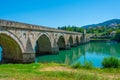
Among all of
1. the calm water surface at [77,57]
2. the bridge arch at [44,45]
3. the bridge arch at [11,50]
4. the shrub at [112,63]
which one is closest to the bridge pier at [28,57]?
the bridge arch at [11,50]

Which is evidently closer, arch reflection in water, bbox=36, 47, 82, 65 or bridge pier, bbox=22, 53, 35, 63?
bridge pier, bbox=22, 53, 35, 63

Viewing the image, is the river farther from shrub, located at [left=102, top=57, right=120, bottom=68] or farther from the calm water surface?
shrub, located at [left=102, top=57, right=120, bottom=68]

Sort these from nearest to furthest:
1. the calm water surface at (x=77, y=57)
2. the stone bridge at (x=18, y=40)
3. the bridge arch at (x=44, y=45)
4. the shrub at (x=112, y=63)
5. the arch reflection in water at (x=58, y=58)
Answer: the shrub at (x=112, y=63) < the stone bridge at (x=18, y=40) < the arch reflection in water at (x=58, y=58) < the calm water surface at (x=77, y=57) < the bridge arch at (x=44, y=45)

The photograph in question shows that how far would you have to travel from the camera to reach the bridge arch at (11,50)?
24.8 meters

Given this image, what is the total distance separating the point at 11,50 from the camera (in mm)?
26344

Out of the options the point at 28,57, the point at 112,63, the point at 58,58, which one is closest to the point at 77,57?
the point at 58,58

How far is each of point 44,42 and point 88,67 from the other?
2220 centimetres

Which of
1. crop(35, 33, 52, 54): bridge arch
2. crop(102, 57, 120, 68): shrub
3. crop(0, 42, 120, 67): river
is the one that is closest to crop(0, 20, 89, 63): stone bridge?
crop(0, 42, 120, 67): river

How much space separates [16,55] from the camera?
26.2m

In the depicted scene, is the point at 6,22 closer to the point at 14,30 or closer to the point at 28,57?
the point at 14,30

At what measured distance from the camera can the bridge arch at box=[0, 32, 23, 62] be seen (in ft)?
81.4

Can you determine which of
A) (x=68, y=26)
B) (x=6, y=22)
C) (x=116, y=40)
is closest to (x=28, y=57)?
(x=6, y=22)

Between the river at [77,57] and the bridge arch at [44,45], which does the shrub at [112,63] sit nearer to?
the river at [77,57]

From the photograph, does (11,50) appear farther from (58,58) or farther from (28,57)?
(58,58)
